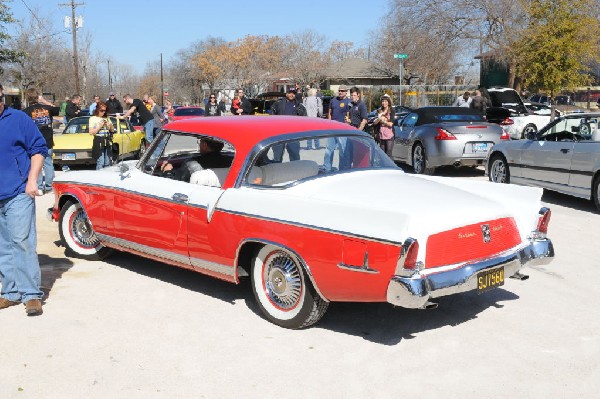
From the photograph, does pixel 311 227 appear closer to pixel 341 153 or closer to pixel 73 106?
pixel 341 153

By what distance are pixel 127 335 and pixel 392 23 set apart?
43.7m

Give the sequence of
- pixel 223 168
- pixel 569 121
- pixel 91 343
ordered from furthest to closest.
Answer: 1. pixel 569 121
2. pixel 223 168
3. pixel 91 343

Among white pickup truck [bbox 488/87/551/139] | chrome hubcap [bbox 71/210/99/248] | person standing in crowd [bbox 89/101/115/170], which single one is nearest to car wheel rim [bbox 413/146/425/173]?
person standing in crowd [bbox 89/101/115/170]

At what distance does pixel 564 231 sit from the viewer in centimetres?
845

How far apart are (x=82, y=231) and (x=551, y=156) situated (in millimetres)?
6988

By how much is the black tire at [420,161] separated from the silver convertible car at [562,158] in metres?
2.17

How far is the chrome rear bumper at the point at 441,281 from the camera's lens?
4262mm

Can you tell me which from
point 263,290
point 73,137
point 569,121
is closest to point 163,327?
point 263,290

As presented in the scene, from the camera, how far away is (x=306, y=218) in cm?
466

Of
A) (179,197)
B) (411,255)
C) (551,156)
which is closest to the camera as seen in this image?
(411,255)

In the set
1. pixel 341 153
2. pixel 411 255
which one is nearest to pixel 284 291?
pixel 411 255

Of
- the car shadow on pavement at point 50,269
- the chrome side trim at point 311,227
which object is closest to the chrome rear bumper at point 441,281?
the chrome side trim at point 311,227

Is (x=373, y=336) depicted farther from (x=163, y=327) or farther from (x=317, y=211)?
(x=163, y=327)

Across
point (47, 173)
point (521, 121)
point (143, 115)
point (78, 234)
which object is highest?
point (143, 115)
